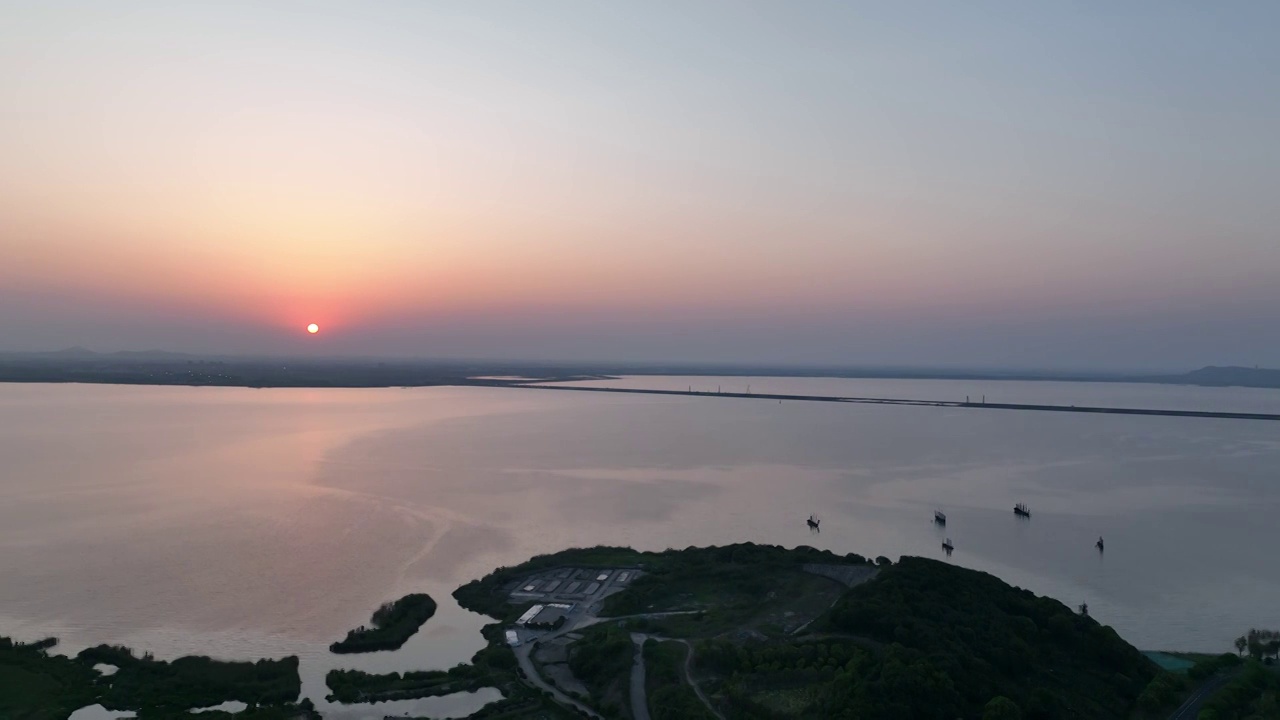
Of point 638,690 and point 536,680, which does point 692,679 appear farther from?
point 536,680

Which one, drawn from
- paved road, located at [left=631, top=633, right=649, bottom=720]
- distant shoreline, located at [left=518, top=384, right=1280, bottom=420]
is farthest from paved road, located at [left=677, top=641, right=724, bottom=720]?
distant shoreline, located at [left=518, top=384, right=1280, bottom=420]

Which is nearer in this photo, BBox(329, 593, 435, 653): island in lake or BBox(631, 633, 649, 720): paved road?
BBox(631, 633, 649, 720): paved road

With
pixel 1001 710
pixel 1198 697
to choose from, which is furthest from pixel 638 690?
pixel 1198 697

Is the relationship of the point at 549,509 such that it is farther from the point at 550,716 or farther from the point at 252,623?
the point at 550,716

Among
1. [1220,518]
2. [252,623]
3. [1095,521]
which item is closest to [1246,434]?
[1220,518]

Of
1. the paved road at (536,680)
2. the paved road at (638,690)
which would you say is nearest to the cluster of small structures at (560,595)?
the paved road at (536,680)

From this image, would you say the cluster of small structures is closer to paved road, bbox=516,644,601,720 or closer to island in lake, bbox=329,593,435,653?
paved road, bbox=516,644,601,720
